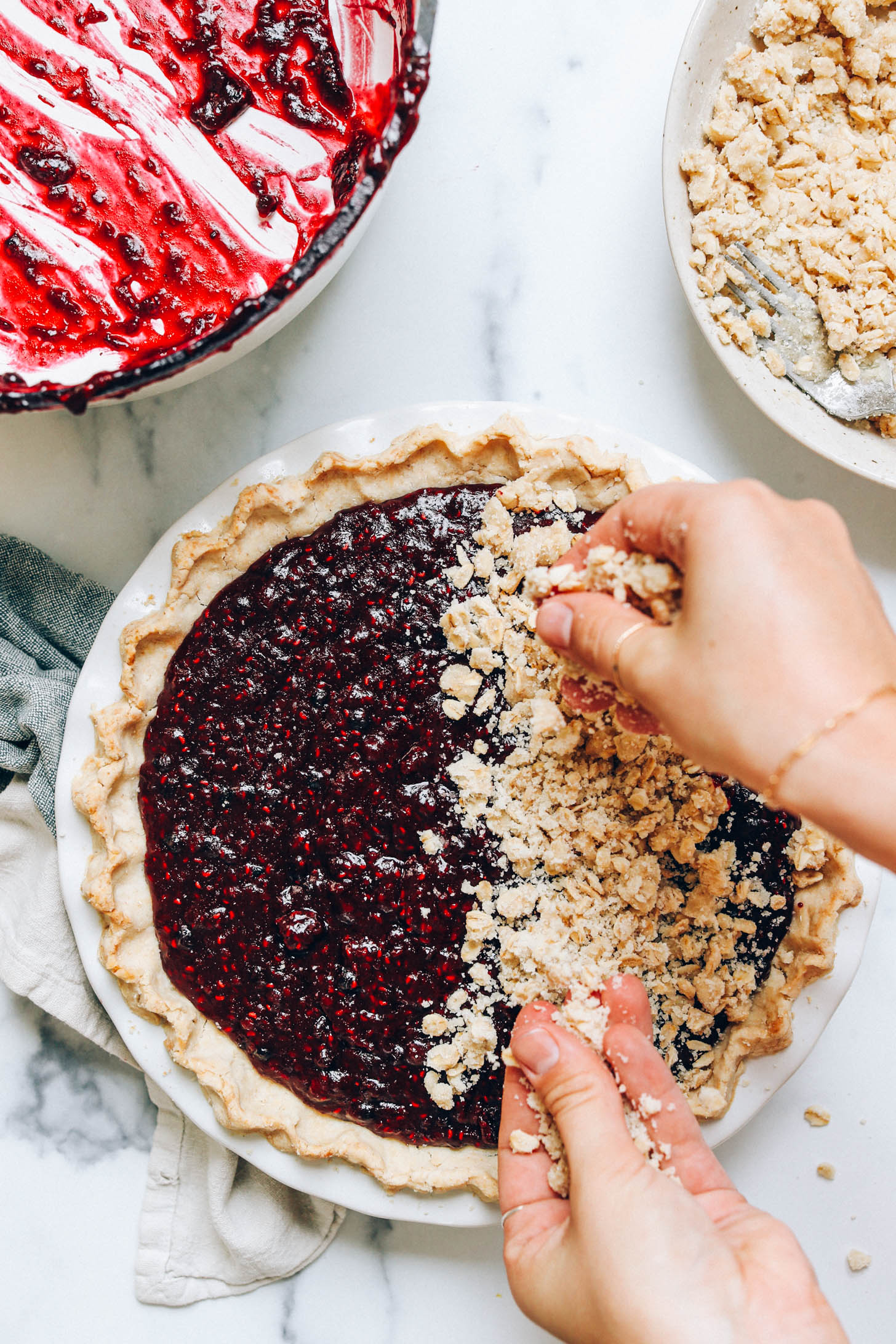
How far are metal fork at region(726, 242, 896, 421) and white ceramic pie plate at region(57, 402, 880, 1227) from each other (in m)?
0.34

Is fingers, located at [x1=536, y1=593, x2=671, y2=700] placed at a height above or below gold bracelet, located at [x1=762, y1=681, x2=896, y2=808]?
below

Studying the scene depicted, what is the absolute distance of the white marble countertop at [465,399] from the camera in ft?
7.76

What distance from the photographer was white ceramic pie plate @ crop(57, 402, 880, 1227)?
2.12 meters

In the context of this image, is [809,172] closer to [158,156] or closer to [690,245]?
[690,245]

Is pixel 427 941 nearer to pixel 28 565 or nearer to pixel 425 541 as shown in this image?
pixel 425 541

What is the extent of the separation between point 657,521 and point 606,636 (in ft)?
0.69

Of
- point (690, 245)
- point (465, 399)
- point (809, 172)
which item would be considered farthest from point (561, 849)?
point (809, 172)

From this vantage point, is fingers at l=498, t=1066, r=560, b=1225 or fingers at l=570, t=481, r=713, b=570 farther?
fingers at l=498, t=1066, r=560, b=1225

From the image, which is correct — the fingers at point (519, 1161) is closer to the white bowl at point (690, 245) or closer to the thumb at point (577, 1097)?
the thumb at point (577, 1097)

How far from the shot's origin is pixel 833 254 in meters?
2.20

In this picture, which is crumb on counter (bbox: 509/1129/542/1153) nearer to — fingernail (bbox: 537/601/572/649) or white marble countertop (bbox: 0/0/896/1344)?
white marble countertop (bbox: 0/0/896/1344)

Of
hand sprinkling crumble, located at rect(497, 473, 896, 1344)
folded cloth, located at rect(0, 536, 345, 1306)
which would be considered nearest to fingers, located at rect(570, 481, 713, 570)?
hand sprinkling crumble, located at rect(497, 473, 896, 1344)

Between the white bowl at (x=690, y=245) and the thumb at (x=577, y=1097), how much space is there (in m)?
1.35

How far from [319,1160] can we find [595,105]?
2448mm
